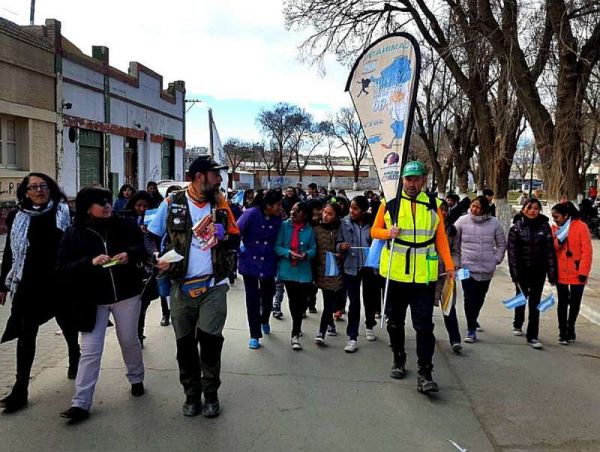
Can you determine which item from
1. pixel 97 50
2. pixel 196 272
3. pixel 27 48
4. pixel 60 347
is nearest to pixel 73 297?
pixel 196 272

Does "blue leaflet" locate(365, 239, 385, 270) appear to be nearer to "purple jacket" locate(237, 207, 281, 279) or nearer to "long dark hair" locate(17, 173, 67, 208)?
"purple jacket" locate(237, 207, 281, 279)

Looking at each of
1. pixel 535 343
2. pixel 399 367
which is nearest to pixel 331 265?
pixel 399 367

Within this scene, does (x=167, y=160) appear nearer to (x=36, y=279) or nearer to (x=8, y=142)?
(x=8, y=142)

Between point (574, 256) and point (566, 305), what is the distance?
1.95 ft

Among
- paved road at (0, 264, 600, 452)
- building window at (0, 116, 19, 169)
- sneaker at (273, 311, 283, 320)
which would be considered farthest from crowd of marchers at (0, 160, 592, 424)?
building window at (0, 116, 19, 169)

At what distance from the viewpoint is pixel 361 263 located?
6250 mm

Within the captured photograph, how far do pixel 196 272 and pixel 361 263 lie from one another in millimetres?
2505

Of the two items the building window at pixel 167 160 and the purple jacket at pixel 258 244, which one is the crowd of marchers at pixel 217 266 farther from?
the building window at pixel 167 160

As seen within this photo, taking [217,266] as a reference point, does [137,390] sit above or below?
below

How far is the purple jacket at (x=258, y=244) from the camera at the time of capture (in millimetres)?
6176

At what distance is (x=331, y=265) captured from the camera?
20.2ft

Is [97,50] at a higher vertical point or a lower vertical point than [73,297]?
higher

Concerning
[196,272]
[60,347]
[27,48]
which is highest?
[27,48]

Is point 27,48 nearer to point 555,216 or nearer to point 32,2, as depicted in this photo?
A: point 32,2
